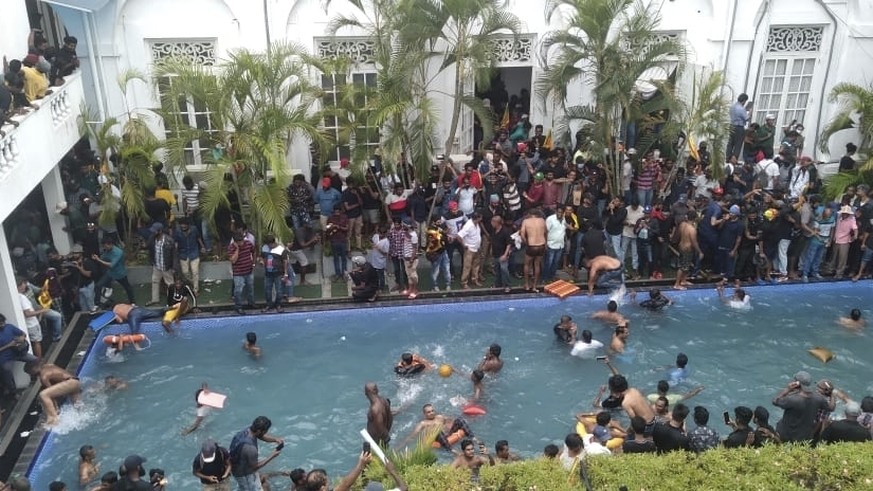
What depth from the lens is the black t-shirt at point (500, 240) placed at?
14.4 metres

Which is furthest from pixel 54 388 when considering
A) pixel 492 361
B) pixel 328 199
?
pixel 492 361

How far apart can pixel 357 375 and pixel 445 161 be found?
16.3 feet

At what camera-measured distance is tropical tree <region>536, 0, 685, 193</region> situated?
588 inches

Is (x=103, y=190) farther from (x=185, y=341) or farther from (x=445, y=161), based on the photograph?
(x=445, y=161)

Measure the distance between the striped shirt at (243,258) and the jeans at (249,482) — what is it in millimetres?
4993

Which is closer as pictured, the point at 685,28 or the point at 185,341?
the point at 185,341

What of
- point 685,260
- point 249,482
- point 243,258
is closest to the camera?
point 249,482

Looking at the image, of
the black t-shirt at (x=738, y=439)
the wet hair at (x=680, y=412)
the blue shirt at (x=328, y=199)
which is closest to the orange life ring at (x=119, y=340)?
the blue shirt at (x=328, y=199)

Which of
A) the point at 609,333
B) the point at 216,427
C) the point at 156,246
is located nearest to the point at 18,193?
the point at 156,246

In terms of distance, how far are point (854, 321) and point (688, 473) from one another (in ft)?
25.8

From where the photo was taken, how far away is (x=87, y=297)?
45.1 feet

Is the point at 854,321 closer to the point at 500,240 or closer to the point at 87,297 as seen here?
the point at 500,240

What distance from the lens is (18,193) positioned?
37.1 ft

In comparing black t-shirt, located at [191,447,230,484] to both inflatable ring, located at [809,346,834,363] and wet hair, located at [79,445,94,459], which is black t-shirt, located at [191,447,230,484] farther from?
inflatable ring, located at [809,346,834,363]
